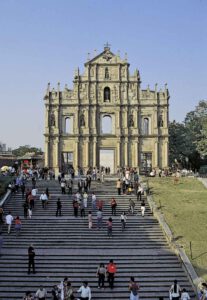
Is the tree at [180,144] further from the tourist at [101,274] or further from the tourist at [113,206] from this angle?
the tourist at [101,274]

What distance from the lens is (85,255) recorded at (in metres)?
24.0

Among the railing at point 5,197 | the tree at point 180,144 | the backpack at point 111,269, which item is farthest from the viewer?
the tree at point 180,144

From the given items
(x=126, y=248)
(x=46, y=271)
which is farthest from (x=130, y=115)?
(x=46, y=271)

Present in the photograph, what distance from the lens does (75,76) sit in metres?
55.6

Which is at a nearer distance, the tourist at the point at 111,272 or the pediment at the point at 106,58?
the tourist at the point at 111,272

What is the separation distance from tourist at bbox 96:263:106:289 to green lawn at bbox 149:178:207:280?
452cm

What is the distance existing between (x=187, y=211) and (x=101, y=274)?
12.2m

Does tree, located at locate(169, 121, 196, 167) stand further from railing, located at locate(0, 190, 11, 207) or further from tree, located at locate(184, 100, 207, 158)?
railing, located at locate(0, 190, 11, 207)

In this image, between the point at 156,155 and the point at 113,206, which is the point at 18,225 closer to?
the point at 113,206

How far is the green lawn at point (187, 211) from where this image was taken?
24203 mm

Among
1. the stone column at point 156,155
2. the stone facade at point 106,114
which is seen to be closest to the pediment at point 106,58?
the stone facade at point 106,114

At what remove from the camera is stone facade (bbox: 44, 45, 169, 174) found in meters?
55.2

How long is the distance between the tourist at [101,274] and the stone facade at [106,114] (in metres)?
34.5

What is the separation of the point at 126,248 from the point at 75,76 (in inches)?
1324
